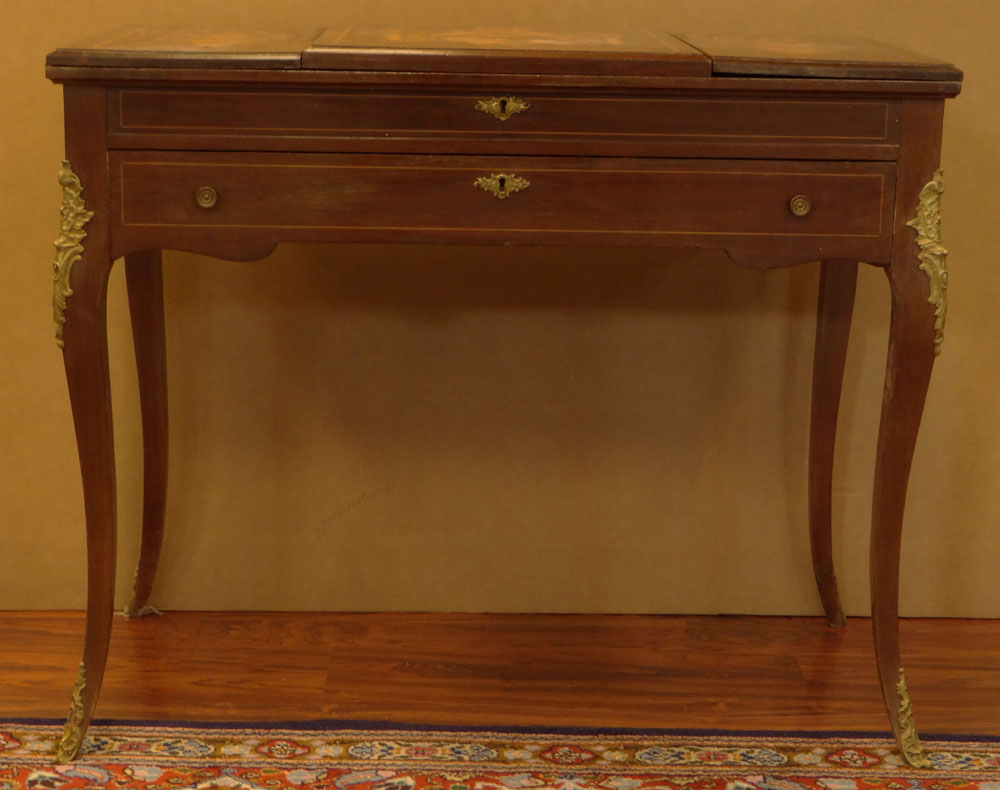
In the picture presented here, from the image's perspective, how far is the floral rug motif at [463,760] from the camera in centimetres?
200

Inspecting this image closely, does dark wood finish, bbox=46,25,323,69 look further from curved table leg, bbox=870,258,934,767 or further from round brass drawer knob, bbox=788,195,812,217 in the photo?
curved table leg, bbox=870,258,934,767

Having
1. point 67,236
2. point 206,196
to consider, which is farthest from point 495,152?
point 67,236

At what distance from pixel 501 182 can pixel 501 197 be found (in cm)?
2

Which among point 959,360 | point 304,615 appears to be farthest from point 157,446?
point 959,360

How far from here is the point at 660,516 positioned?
2.61 meters

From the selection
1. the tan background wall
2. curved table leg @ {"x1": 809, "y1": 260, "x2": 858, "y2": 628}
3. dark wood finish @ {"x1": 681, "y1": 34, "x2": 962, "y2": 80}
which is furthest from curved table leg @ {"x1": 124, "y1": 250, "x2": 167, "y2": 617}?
curved table leg @ {"x1": 809, "y1": 260, "x2": 858, "y2": 628}

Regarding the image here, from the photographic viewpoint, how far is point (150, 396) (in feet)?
7.95

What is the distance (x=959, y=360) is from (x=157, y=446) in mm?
1590

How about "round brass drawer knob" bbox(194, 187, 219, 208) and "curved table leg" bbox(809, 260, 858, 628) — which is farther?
"curved table leg" bbox(809, 260, 858, 628)

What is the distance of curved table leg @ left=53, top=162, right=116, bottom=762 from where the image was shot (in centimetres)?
186

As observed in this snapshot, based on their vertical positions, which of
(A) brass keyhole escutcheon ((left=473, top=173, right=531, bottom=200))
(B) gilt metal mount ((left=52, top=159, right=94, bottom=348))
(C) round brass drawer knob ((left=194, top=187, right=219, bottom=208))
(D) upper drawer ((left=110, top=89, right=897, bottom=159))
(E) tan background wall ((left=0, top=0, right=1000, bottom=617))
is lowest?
(E) tan background wall ((left=0, top=0, right=1000, bottom=617))

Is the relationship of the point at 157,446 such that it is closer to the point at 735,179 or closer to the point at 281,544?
the point at 281,544

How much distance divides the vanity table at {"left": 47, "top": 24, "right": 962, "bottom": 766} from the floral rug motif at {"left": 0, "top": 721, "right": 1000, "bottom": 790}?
65cm

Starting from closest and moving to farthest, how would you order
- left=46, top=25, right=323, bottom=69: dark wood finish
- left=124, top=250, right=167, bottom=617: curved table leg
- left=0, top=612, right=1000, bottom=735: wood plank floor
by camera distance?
1. left=46, top=25, right=323, bottom=69: dark wood finish
2. left=0, top=612, right=1000, bottom=735: wood plank floor
3. left=124, top=250, right=167, bottom=617: curved table leg
